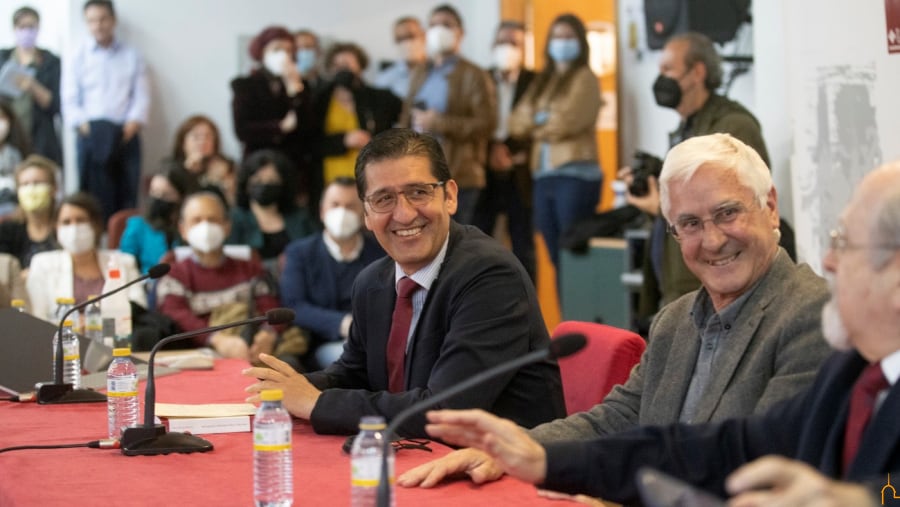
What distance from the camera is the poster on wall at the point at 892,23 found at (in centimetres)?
385

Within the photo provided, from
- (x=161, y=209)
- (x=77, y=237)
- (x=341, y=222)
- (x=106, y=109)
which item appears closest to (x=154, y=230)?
(x=161, y=209)

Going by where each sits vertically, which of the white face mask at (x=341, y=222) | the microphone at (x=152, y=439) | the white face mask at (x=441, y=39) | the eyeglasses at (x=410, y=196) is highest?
the white face mask at (x=441, y=39)

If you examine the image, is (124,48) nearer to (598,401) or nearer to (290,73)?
(290,73)

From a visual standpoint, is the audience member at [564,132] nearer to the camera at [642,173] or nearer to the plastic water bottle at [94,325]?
the camera at [642,173]

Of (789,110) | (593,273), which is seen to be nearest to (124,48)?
(593,273)

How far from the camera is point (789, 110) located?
4605mm

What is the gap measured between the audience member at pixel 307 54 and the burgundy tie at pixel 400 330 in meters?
6.20

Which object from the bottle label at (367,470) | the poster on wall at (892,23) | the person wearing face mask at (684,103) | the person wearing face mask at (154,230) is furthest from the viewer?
the person wearing face mask at (154,230)

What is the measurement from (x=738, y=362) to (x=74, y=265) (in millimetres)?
4048

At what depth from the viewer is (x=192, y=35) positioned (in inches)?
375

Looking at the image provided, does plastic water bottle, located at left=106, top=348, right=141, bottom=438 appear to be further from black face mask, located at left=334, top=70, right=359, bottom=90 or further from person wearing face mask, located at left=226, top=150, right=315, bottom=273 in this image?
black face mask, located at left=334, top=70, right=359, bottom=90

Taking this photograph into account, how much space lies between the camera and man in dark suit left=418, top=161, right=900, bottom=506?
178 centimetres

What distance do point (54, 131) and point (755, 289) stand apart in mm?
7333

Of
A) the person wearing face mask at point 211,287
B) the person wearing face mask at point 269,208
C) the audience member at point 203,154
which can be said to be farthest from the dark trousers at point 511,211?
the person wearing face mask at point 211,287
